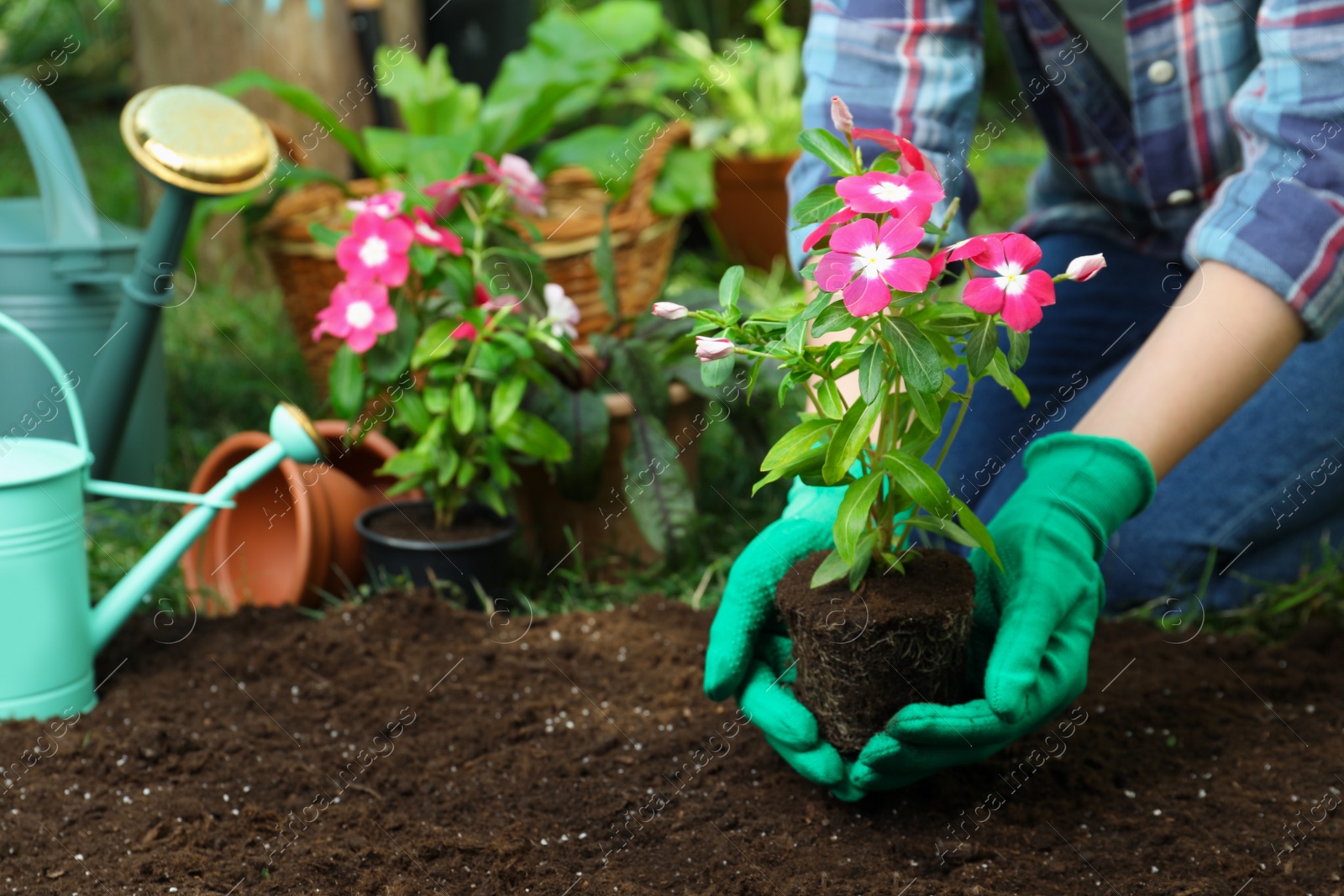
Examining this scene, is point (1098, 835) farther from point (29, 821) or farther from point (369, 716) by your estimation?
point (29, 821)

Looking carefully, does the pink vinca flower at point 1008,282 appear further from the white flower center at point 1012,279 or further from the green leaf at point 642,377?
the green leaf at point 642,377

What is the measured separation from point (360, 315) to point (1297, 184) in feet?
4.18

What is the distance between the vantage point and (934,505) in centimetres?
102

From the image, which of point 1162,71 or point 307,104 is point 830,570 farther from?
point 307,104

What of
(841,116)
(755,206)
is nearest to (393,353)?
(841,116)

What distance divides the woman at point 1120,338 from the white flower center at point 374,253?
2.05 feet

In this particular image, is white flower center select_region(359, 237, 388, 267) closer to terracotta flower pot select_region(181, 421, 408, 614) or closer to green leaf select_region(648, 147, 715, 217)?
terracotta flower pot select_region(181, 421, 408, 614)

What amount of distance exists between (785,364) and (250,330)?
7.71ft

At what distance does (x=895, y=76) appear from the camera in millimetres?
1534

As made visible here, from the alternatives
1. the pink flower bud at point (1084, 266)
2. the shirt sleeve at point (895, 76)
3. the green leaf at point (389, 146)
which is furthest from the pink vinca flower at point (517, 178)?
the pink flower bud at point (1084, 266)

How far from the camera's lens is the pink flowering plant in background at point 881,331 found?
944 millimetres

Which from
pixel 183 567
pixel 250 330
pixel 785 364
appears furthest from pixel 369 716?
pixel 250 330

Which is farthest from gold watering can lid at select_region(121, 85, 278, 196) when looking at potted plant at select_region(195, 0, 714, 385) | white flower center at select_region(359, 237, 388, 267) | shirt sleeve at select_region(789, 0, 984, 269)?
shirt sleeve at select_region(789, 0, 984, 269)

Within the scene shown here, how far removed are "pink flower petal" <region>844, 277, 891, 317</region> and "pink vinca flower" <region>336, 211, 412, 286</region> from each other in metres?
0.94
